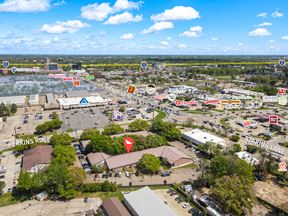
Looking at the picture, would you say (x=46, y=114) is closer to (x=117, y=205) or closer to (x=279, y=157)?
(x=117, y=205)

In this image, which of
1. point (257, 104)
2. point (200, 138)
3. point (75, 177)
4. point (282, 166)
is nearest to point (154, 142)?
point (200, 138)

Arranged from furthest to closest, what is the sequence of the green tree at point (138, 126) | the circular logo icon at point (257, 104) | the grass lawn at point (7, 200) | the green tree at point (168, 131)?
the circular logo icon at point (257, 104) < the green tree at point (138, 126) < the green tree at point (168, 131) < the grass lawn at point (7, 200)

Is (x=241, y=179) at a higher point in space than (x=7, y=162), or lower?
higher

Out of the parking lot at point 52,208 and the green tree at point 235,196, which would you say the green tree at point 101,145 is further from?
the green tree at point 235,196

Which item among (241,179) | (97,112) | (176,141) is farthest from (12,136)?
(241,179)

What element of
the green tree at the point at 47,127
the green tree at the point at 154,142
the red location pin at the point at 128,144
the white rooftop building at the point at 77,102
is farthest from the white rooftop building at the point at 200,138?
the white rooftop building at the point at 77,102

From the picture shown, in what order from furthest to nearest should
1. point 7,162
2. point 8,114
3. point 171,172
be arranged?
point 8,114
point 7,162
point 171,172
